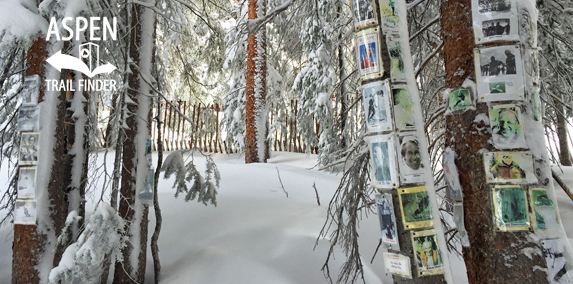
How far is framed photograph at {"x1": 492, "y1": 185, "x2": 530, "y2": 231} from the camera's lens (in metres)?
1.61

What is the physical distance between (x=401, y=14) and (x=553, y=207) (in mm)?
1197

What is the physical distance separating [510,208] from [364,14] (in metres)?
1.20

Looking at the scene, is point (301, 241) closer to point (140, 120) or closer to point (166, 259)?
point (166, 259)

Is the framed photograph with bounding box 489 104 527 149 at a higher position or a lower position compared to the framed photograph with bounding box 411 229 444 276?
higher

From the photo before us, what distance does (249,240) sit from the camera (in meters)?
3.16

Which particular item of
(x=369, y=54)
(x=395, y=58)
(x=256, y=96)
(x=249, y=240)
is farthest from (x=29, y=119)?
(x=256, y=96)

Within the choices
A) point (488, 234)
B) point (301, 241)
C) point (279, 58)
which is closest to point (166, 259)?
point (301, 241)

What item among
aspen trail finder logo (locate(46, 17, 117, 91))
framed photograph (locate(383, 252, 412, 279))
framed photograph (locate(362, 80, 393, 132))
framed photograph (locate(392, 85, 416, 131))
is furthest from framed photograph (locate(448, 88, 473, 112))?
aspen trail finder logo (locate(46, 17, 117, 91))

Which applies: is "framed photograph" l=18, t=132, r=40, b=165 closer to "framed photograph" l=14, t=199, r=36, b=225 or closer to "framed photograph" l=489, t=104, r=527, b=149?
"framed photograph" l=14, t=199, r=36, b=225

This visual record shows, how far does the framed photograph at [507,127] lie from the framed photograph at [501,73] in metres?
0.06

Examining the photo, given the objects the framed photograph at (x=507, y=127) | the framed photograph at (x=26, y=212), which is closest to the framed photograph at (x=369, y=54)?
the framed photograph at (x=507, y=127)

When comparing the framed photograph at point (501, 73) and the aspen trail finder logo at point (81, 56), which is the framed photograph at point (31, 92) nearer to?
the aspen trail finder logo at point (81, 56)

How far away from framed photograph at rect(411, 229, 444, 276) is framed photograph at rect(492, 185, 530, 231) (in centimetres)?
31

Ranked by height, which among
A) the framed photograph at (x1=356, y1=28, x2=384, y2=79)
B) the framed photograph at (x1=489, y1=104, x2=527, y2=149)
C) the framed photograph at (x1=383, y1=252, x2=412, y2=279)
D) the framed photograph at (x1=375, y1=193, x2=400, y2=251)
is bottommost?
the framed photograph at (x1=383, y1=252, x2=412, y2=279)
